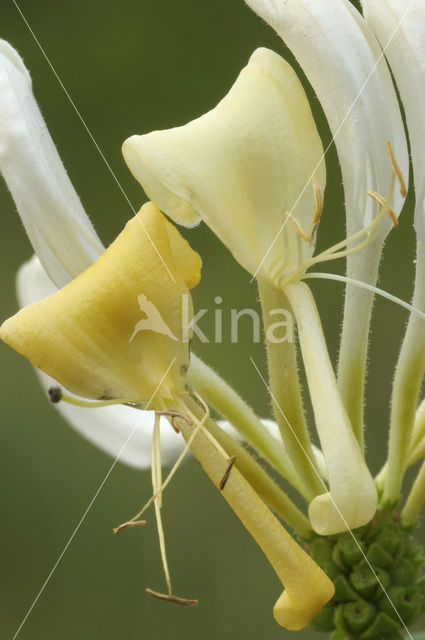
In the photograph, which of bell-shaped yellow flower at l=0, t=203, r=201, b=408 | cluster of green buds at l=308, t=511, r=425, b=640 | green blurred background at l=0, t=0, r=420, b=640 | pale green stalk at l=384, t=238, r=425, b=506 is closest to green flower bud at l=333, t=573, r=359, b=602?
cluster of green buds at l=308, t=511, r=425, b=640

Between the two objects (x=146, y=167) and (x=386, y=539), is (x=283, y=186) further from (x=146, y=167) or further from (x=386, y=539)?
(x=386, y=539)

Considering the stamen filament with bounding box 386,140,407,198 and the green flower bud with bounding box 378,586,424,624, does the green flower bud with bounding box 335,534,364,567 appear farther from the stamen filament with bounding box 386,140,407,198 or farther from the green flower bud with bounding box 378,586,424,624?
the stamen filament with bounding box 386,140,407,198

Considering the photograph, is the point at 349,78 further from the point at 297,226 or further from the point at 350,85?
the point at 297,226

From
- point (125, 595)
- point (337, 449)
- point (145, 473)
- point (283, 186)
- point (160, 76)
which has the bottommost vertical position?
point (125, 595)

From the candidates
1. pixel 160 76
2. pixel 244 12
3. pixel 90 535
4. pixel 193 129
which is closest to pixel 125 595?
pixel 90 535

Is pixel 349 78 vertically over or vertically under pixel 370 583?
over

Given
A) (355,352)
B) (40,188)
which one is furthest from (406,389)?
(40,188)

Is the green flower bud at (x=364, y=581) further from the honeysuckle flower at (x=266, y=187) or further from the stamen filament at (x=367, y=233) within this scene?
the stamen filament at (x=367, y=233)

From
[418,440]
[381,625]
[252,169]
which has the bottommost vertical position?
[381,625]
